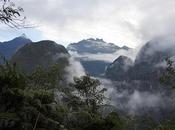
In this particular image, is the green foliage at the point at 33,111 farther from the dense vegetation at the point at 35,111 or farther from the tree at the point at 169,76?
the tree at the point at 169,76

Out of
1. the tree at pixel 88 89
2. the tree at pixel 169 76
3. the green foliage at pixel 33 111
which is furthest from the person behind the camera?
the tree at pixel 88 89

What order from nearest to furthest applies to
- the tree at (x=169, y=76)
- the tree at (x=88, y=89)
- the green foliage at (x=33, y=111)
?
the green foliage at (x=33, y=111) → the tree at (x=169, y=76) → the tree at (x=88, y=89)

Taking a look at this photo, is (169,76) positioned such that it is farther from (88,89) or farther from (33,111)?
(88,89)

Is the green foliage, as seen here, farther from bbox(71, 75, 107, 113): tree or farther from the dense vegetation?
bbox(71, 75, 107, 113): tree

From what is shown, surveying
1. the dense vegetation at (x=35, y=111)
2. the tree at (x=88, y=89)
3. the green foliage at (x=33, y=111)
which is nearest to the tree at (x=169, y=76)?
the dense vegetation at (x=35, y=111)

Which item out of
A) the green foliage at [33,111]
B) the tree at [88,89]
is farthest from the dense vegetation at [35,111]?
the tree at [88,89]

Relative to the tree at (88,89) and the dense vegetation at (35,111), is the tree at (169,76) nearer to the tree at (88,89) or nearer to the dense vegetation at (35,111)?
the dense vegetation at (35,111)

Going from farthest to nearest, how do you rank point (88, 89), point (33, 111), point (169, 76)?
point (88, 89) → point (169, 76) → point (33, 111)

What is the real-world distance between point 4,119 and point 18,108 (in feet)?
6.26

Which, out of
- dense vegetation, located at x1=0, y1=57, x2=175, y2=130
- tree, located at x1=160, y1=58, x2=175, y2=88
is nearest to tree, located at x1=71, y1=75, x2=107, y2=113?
dense vegetation, located at x1=0, y1=57, x2=175, y2=130

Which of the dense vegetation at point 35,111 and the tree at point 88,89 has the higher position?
the tree at point 88,89

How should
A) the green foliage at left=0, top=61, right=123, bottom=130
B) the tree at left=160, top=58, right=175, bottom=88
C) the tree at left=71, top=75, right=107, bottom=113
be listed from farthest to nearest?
the tree at left=71, top=75, right=107, bottom=113 → the tree at left=160, top=58, right=175, bottom=88 → the green foliage at left=0, top=61, right=123, bottom=130

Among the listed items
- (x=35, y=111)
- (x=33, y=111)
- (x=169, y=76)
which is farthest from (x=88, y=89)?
(x=33, y=111)

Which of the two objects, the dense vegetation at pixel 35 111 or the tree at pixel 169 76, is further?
the tree at pixel 169 76
